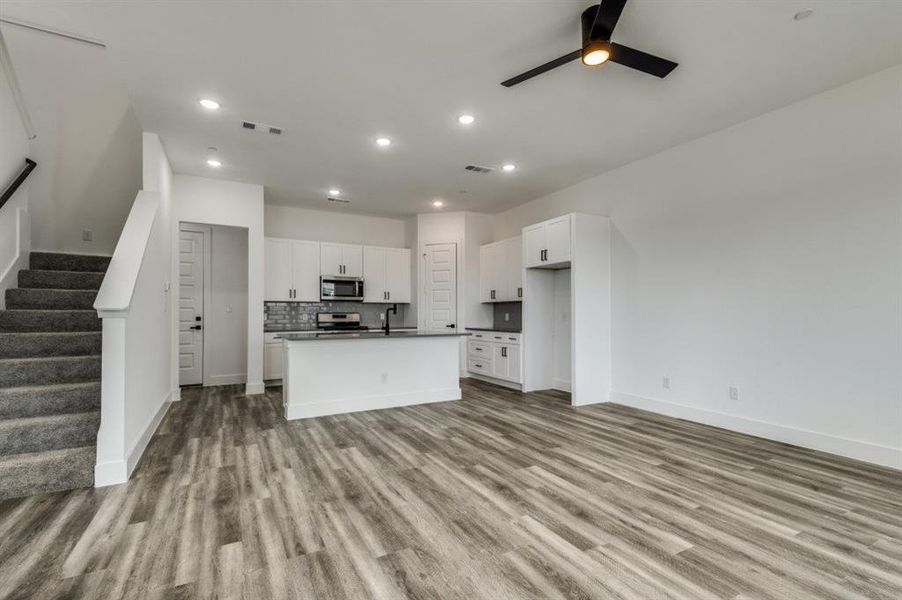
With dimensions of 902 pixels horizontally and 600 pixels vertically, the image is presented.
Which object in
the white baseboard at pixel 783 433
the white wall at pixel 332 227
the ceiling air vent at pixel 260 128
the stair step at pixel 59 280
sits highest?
the ceiling air vent at pixel 260 128

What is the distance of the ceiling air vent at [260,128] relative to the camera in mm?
4082

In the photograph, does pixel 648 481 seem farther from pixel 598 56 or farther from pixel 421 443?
pixel 598 56

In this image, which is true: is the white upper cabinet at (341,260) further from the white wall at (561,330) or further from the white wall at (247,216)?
the white wall at (561,330)

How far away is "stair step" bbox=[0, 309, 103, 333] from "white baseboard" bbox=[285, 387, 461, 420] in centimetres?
199

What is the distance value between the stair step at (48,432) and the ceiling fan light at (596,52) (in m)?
4.22

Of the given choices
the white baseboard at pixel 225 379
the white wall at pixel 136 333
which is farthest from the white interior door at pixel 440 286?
the white wall at pixel 136 333

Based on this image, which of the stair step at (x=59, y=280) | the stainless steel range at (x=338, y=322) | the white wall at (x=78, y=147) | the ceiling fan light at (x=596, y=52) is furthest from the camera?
the stainless steel range at (x=338, y=322)

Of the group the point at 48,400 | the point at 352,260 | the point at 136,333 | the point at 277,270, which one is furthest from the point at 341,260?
the point at 48,400

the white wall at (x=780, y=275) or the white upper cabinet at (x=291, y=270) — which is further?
the white upper cabinet at (x=291, y=270)

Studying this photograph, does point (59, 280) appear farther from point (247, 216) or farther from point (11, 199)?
point (247, 216)

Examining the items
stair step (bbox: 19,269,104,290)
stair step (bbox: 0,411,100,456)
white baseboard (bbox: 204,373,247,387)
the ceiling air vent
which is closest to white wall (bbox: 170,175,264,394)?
white baseboard (bbox: 204,373,247,387)

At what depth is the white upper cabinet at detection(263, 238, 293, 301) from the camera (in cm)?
670

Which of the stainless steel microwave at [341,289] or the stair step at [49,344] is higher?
the stainless steel microwave at [341,289]

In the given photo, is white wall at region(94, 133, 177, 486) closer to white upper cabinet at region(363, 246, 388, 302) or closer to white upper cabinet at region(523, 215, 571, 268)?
white upper cabinet at region(363, 246, 388, 302)
